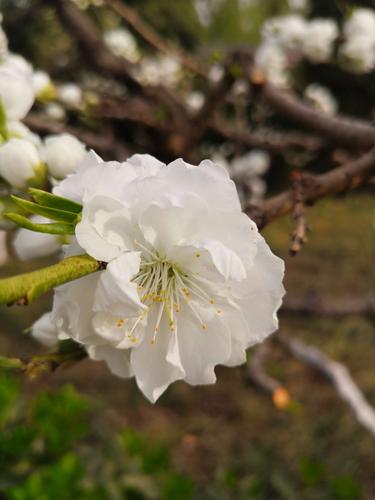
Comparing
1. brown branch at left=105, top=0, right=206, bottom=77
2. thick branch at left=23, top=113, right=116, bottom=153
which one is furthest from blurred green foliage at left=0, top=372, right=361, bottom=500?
brown branch at left=105, top=0, right=206, bottom=77

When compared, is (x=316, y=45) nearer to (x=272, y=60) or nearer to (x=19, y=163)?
(x=272, y=60)

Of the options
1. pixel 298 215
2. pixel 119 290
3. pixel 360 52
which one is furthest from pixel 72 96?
pixel 119 290

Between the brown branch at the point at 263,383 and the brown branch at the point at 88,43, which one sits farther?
the brown branch at the point at 88,43

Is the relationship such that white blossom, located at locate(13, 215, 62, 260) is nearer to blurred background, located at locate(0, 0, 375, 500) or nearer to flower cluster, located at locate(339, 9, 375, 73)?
blurred background, located at locate(0, 0, 375, 500)

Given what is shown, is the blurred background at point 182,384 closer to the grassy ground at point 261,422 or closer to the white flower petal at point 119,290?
the grassy ground at point 261,422

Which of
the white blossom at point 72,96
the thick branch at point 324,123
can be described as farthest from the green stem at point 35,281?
the white blossom at point 72,96

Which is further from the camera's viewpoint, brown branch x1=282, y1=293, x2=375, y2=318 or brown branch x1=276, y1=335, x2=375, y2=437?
brown branch x1=282, y1=293, x2=375, y2=318
